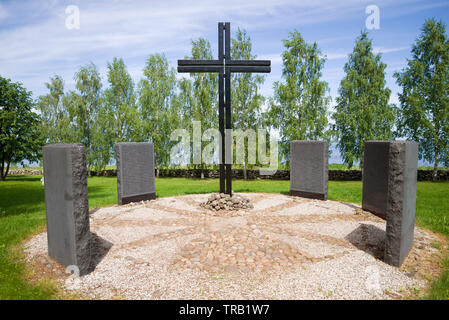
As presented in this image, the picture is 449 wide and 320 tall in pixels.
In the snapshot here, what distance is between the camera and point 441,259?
16.9ft

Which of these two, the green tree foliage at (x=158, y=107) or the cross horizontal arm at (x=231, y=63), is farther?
the green tree foliage at (x=158, y=107)

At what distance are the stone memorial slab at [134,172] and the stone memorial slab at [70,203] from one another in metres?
5.25

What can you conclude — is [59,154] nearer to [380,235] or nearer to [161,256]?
[161,256]

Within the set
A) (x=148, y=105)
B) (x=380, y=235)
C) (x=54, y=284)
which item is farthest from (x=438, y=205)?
(x=148, y=105)

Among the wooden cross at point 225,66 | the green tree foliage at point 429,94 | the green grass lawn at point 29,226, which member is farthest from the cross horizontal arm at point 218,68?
the green tree foliage at point 429,94

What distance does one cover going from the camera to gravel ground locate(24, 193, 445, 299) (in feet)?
13.0

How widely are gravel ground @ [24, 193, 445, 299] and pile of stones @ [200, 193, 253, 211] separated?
0.49 metres

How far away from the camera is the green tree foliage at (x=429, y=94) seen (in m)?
18.4

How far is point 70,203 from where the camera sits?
14.5 ft

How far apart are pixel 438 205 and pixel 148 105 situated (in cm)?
2057

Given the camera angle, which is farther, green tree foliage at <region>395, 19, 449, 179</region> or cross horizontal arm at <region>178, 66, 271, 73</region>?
green tree foliage at <region>395, 19, 449, 179</region>

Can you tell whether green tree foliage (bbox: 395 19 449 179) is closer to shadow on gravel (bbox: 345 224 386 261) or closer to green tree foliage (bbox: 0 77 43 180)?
shadow on gravel (bbox: 345 224 386 261)


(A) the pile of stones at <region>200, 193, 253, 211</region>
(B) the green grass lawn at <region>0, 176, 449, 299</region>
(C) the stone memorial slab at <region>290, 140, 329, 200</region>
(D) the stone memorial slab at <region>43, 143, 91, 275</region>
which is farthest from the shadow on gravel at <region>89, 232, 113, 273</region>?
(C) the stone memorial slab at <region>290, 140, 329, 200</region>

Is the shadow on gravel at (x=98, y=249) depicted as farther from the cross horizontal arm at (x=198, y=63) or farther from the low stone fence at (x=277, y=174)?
the low stone fence at (x=277, y=174)
